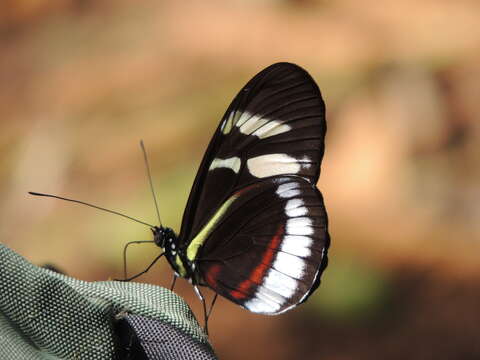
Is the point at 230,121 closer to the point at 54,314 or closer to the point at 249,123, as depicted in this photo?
the point at 249,123

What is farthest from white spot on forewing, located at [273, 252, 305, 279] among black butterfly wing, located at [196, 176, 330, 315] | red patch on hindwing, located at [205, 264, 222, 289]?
red patch on hindwing, located at [205, 264, 222, 289]

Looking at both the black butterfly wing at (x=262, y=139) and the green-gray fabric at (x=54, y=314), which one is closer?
the green-gray fabric at (x=54, y=314)

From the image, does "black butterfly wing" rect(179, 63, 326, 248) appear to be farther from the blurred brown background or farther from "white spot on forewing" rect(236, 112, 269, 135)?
the blurred brown background

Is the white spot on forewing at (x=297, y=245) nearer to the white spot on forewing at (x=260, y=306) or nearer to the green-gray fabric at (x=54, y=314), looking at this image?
the white spot on forewing at (x=260, y=306)

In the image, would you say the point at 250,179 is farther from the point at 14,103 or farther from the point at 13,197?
the point at 14,103

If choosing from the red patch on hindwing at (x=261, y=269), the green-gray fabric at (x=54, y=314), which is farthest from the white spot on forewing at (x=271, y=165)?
the green-gray fabric at (x=54, y=314)

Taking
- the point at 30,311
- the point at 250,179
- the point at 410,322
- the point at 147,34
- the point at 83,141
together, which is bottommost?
the point at 410,322

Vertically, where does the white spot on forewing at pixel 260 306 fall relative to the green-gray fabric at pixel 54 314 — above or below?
below

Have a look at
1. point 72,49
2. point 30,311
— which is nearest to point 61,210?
point 72,49

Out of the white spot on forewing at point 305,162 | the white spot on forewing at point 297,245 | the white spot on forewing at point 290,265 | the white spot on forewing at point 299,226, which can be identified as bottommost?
the white spot on forewing at point 290,265
